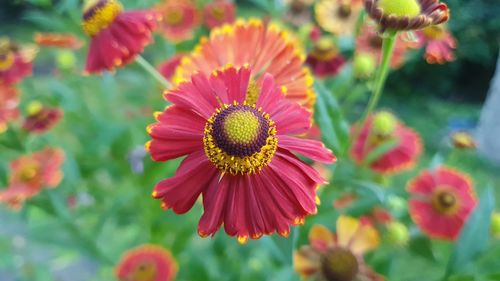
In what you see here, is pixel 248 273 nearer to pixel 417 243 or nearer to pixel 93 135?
pixel 417 243

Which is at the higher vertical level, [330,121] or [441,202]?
[330,121]

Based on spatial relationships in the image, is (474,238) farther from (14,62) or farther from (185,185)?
(14,62)

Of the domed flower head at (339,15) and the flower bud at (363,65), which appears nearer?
the flower bud at (363,65)

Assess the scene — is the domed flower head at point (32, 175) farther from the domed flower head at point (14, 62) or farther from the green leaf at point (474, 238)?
the green leaf at point (474, 238)

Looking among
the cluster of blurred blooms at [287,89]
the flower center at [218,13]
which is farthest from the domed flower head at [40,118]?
the flower center at [218,13]

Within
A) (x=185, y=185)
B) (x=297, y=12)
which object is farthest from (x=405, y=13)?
Answer: (x=297, y=12)

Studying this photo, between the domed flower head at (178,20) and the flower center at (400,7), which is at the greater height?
the flower center at (400,7)
